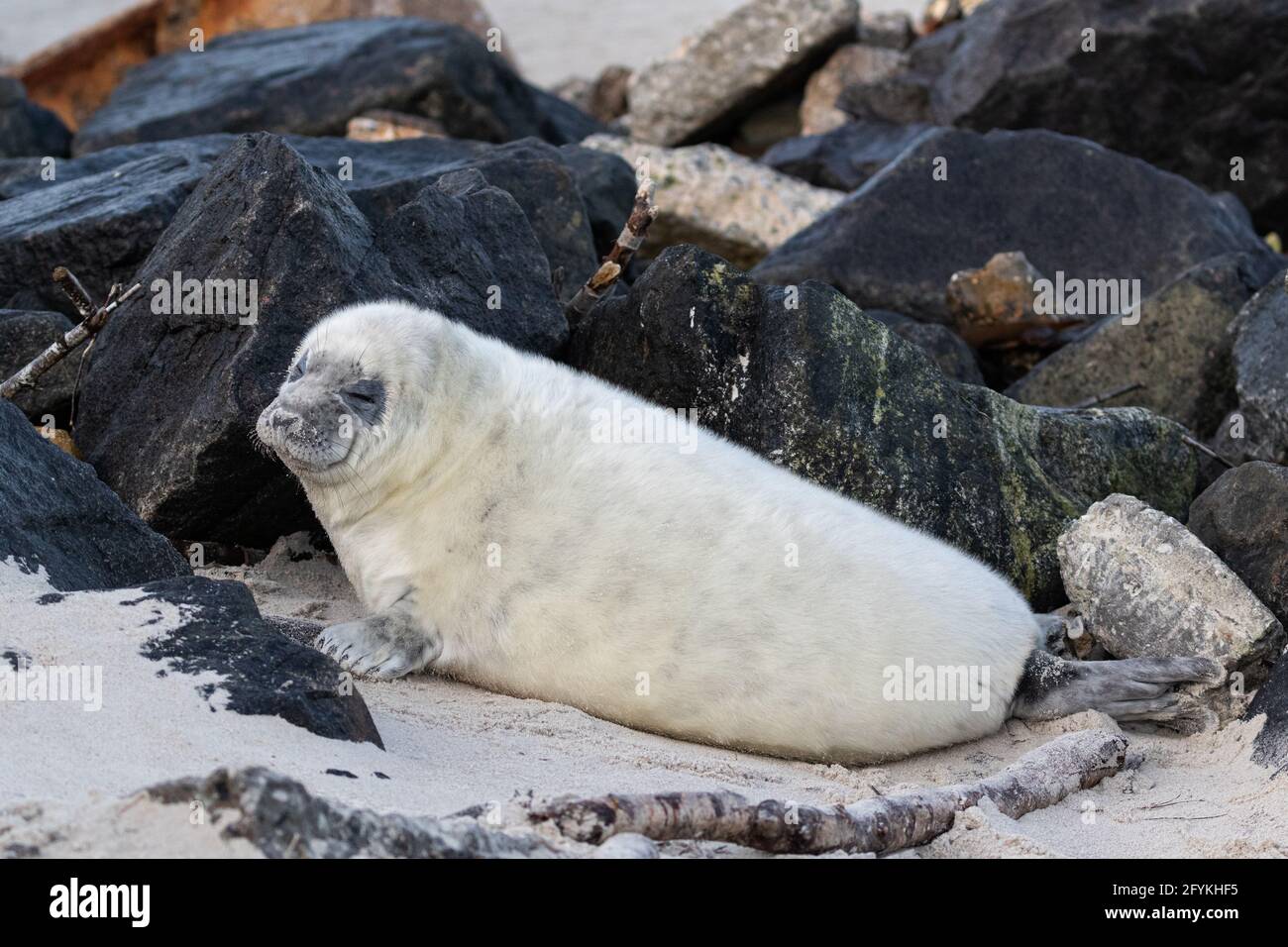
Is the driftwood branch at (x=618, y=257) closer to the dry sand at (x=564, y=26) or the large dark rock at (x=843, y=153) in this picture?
the large dark rock at (x=843, y=153)

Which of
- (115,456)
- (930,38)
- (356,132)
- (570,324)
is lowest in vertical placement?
(115,456)

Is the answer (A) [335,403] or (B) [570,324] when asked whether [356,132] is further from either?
(A) [335,403]

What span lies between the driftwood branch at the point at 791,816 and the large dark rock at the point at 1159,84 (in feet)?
28.0

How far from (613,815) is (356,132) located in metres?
8.90

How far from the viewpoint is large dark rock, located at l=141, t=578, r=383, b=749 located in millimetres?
3426

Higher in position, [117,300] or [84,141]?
[84,141]

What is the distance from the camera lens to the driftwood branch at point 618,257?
575 cm

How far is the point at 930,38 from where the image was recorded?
47.0ft

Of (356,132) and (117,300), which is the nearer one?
(117,300)

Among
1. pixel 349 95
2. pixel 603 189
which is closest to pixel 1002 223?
pixel 603 189

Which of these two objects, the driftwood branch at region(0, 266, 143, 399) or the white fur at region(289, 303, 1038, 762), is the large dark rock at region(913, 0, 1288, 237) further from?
the driftwood branch at region(0, 266, 143, 399)

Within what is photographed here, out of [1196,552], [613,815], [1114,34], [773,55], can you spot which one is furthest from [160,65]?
[613,815]

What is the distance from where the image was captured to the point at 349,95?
1162cm

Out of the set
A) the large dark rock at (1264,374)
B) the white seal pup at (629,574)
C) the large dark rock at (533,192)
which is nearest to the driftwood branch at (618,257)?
the large dark rock at (533,192)
